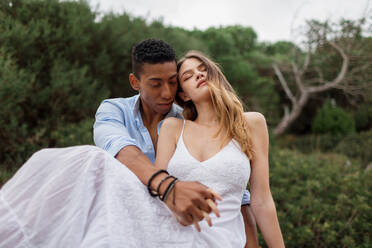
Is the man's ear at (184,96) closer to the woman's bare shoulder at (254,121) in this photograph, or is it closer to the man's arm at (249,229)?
the woman's bare shoulder at (254,121)

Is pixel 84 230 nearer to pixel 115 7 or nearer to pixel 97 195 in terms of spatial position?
pixel 97 195

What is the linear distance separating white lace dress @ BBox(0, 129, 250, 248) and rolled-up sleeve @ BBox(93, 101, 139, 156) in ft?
1.41

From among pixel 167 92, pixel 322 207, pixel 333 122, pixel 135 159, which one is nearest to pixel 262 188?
pixel 135 159

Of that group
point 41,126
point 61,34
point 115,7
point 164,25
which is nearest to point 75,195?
point 41,126

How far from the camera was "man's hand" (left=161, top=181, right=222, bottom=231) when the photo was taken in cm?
145

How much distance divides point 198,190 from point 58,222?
67 cm

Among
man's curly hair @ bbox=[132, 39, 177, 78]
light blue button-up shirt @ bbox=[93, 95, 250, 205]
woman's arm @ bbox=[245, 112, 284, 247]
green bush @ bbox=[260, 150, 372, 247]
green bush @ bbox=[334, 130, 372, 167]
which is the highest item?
man's curly hair @ bbox=[132, 39, 177, 78]

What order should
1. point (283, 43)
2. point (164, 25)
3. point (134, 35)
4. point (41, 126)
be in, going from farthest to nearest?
1. point (283, 43)
2. point (164, 25)
3. point (134, 35)
4. point (41, 126)

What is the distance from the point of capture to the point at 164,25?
7668 millimetres

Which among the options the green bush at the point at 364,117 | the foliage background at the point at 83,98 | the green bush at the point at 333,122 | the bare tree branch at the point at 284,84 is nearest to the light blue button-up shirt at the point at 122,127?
the foliage background at the point at 83,98

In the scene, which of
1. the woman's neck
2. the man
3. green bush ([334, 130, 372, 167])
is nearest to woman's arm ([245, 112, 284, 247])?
the woman's neck

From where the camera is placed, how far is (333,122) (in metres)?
14.5

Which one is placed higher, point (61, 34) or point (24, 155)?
point (61, 34)

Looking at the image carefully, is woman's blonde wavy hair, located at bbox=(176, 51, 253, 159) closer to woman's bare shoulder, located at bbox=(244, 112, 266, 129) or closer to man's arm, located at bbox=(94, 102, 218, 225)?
woman's bare shoulder, located at bbox=(244, 112, 266, 129)
